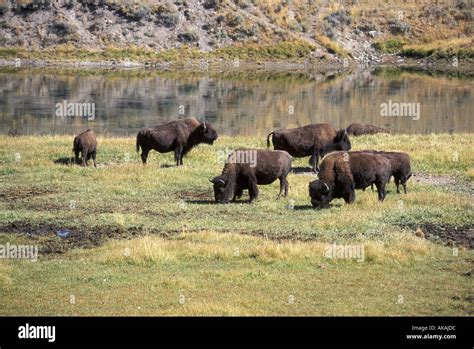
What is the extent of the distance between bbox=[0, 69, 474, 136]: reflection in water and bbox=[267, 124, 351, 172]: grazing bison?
566 inches

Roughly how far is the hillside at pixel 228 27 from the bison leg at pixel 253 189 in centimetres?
7002

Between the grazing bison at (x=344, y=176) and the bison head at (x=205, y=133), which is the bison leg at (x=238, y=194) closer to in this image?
the grazing bison at (x=344, y=176)

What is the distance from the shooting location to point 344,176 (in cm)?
2180

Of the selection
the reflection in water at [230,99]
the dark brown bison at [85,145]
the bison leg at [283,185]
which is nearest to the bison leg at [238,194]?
the bison leg at [283,185]

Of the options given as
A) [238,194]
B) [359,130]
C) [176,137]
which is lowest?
[238,194]

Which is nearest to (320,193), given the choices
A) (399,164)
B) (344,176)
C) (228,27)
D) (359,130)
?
(344,176)

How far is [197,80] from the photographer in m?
76.1

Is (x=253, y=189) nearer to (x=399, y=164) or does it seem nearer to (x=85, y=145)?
(x=399, y=164)

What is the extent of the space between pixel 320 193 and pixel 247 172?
2173 mm

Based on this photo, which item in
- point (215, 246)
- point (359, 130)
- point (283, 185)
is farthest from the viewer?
point (359, 130)

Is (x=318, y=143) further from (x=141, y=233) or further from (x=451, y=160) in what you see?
(x=141, y=233)

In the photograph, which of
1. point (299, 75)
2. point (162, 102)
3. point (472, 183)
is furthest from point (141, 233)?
point (299, 75)

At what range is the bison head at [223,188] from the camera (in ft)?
73.8
